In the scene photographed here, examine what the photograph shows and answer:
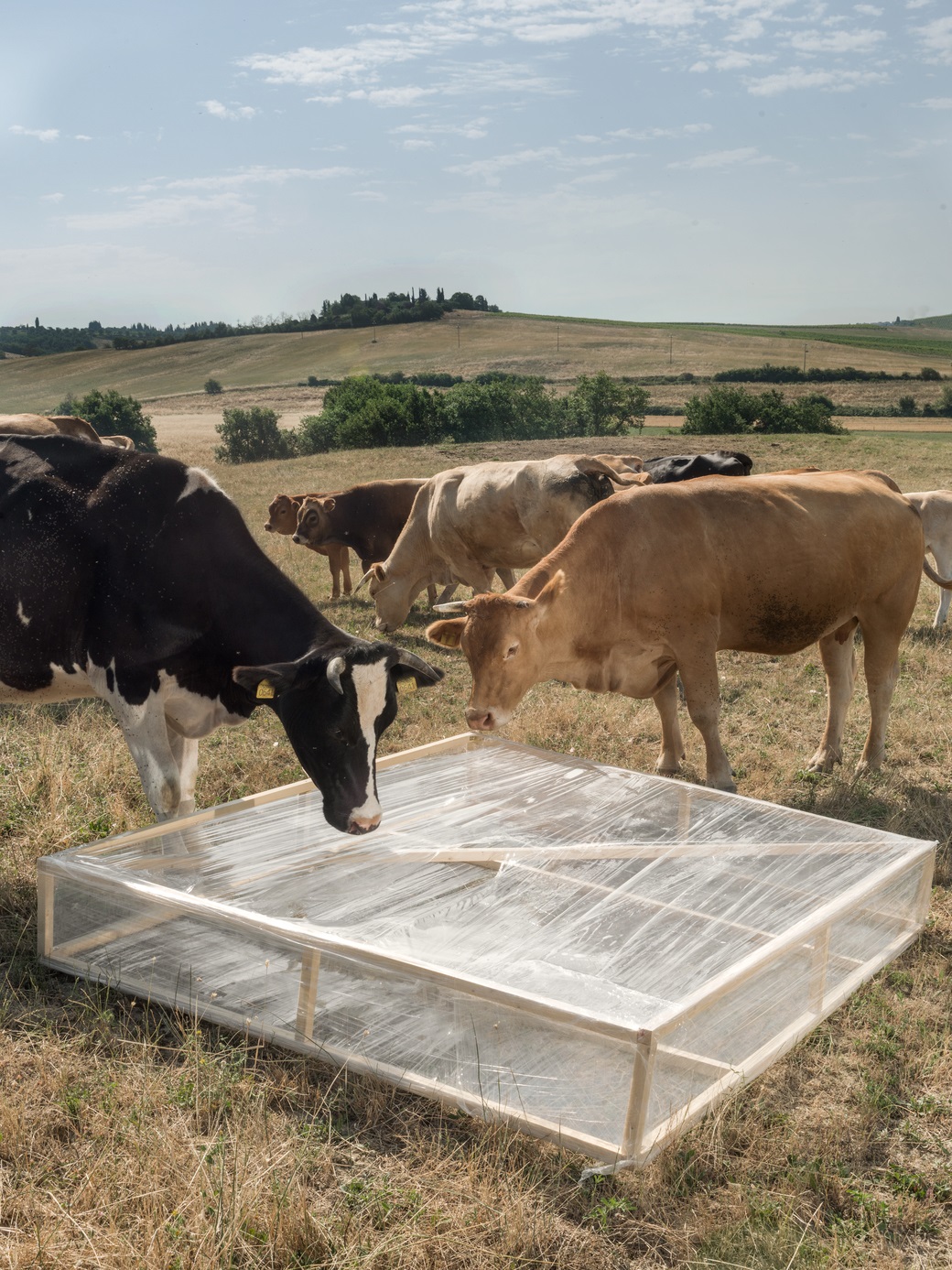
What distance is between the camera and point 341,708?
5.16 m

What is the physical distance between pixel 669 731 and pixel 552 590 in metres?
1.59

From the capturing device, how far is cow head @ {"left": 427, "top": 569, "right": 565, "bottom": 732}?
6.44 meters

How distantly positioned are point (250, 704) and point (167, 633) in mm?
572

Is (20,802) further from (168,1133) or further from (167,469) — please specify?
(168,1133)

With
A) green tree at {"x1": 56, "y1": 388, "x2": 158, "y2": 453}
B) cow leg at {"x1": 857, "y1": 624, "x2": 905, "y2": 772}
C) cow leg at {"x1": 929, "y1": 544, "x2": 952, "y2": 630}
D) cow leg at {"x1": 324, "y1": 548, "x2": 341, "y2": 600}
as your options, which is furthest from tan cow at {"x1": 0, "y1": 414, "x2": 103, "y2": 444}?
green tree at {"x1": 56, "y1": 388, "x2": 158, "y2": 453}

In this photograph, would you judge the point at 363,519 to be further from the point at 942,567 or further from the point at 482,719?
the point at 482,719

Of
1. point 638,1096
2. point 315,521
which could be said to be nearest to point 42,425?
point 315,521

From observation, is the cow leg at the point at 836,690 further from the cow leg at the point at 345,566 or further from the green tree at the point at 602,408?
the green tree at the point at 602,408

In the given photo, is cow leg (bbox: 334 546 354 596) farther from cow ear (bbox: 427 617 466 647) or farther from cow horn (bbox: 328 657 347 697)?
cow horn (bbox: 328 657 347 697)

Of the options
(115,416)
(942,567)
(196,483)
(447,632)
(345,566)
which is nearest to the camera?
(196,483)

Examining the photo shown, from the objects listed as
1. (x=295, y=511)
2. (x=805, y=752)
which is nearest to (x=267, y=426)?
(x=295, y=511)

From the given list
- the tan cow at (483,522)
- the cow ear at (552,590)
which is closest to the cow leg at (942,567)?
the tan cow at (483,522)

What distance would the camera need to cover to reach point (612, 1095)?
370cm

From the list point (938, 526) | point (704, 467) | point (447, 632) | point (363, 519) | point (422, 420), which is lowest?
point (447, 632)
